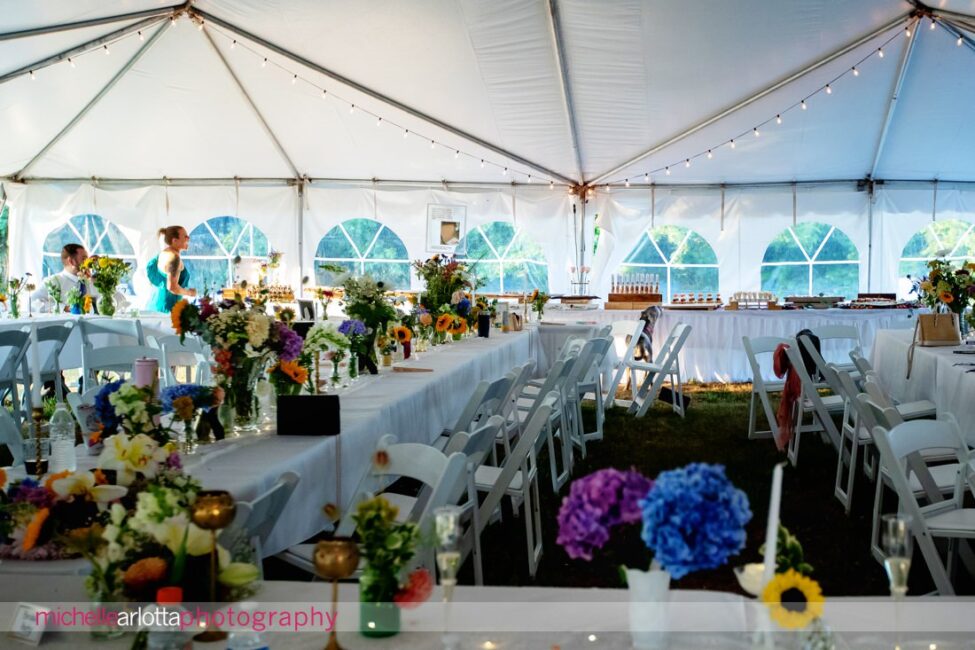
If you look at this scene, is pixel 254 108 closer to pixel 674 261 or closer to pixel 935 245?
pixel 674 261

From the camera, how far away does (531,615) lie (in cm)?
144

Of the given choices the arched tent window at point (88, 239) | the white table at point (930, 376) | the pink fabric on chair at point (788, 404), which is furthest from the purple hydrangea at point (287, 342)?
the arched tent window at point (88, 239)

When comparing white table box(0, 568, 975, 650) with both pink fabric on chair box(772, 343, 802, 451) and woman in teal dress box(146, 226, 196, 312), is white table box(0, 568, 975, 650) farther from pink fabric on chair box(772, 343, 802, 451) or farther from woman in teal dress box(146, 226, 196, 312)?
woman in teal dress box(146, 226, 196, 312)

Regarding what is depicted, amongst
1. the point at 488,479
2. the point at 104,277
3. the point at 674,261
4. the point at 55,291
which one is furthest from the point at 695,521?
the point at 674,261

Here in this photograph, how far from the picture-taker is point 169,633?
1.28 metres

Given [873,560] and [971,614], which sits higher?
[971,614]

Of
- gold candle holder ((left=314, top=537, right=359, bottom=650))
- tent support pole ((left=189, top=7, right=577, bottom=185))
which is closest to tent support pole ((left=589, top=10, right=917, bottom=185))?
tent support pole ((left=189, top=7, right=577, bottom=185))

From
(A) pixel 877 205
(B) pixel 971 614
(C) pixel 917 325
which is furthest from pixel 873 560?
(A) pixel 877 205

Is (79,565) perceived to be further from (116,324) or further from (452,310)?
(116,324)

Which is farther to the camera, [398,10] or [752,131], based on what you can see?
[752,131]

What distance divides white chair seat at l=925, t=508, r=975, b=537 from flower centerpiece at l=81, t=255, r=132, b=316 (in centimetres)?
688

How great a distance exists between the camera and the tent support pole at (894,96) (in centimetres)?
789

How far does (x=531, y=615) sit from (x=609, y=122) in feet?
28.8

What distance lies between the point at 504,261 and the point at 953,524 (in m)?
11.4
